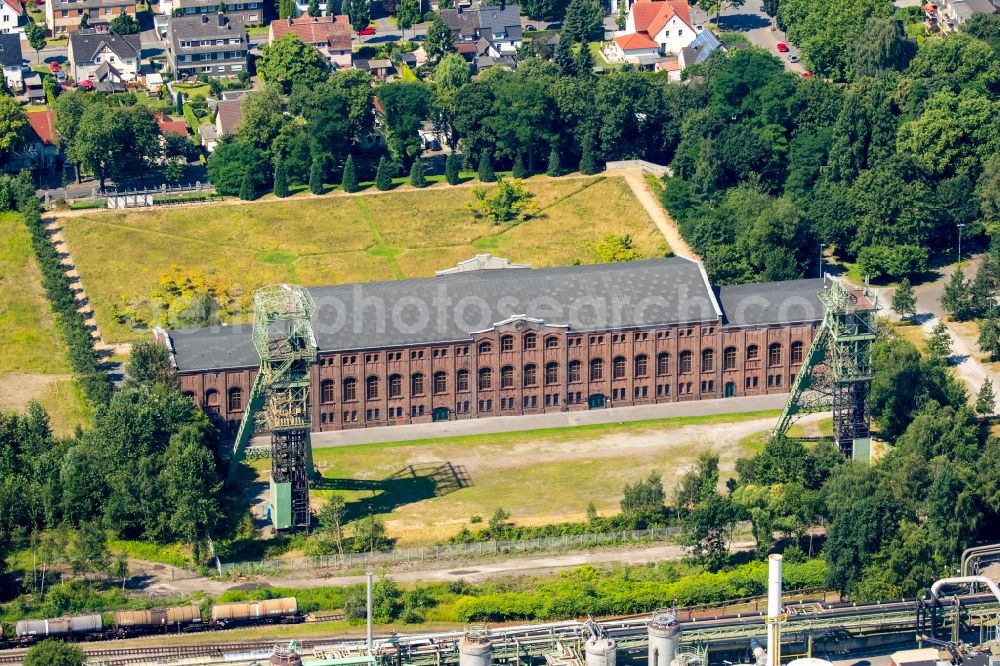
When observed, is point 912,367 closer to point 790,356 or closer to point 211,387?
point 790,356

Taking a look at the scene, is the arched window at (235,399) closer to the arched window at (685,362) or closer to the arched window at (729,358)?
the arched window at (685,362)

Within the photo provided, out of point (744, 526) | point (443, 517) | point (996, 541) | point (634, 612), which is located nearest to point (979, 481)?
point (996, 541)

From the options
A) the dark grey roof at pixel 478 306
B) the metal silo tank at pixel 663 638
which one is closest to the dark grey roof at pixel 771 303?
the dark grey roof at pixel 478 306

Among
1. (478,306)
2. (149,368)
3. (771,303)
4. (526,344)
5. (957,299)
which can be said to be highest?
(478,306)

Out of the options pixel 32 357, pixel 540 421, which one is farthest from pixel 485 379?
pixel 32 357

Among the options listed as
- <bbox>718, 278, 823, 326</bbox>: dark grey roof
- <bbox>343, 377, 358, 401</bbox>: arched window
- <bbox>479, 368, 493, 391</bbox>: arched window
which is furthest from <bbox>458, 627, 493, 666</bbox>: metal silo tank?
<bbox>718, 278, 823, 326</bbox>: dark grey roof

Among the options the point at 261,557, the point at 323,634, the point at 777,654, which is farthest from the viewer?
the point at 261,557

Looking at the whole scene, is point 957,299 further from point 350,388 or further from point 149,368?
point 149,368
